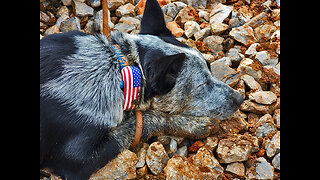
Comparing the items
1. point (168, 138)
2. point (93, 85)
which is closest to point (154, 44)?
point (93, 85)

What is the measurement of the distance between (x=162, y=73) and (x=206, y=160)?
A: 2.63ft

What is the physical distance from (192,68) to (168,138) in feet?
2.25

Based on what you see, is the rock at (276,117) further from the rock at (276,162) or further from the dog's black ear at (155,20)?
the dog's black ear at (155,20)

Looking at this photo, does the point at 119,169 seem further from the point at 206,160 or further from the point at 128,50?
the point at 128,50

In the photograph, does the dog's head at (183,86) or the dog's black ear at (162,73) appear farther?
the dog's head at (183,86)

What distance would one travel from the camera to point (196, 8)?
14.1 feet

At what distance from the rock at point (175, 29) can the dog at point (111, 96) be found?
979mm

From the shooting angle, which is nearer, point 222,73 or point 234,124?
point 234,124

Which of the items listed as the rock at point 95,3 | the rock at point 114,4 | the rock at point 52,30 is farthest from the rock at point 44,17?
the rock at point 114,4

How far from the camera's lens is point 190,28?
3.74 meters

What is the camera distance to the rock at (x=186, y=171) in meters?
2.04

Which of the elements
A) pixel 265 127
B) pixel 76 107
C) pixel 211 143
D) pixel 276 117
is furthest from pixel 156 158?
pixel 276 117

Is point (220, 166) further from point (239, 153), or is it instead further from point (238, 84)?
point (238, 84)

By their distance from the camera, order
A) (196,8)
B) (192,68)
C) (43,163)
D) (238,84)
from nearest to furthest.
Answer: (43,163)
(192,68)
(238,84)
(196,8)
